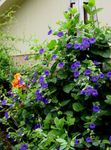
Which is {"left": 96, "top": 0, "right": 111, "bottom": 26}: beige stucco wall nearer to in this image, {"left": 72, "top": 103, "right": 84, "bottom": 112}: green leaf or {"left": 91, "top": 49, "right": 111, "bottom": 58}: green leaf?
{"left": 91, "top": 49, "right": 111, "bottom": 58}: green leaf

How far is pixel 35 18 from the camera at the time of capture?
5.74 m

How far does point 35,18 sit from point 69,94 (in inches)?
110

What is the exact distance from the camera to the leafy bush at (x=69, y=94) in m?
2.92

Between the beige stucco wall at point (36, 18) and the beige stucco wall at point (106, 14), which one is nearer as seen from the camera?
the beige stucco wall at point (106, 14)

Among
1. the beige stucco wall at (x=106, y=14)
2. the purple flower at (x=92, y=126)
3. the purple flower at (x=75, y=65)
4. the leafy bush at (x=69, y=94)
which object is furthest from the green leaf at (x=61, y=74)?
the beige stucco wall at (x=106, y=14)

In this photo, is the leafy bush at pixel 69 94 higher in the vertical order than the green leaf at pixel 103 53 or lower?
lower

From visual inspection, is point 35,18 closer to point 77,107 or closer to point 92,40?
point 92,40

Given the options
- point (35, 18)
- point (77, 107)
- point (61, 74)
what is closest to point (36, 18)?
point (35, 18)

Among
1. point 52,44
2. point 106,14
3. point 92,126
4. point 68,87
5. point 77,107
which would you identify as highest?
point 106,14

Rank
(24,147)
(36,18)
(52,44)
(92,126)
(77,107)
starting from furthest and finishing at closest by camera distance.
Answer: (36,18), (52,44), (24,147), (77,107), (92,126)

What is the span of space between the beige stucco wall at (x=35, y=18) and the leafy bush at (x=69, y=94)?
6.62 feet

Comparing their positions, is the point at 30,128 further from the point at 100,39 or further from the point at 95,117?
the point at 100,39

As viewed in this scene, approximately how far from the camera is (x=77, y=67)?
3.12 meters

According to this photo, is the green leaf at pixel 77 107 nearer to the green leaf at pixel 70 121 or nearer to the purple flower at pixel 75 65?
the green leaf at pixel 70 121
